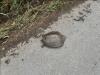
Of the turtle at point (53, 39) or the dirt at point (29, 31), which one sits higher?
the dirt at point (29, 31)

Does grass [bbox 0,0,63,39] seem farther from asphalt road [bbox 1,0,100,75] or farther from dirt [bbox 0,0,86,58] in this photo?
asphalt road [bbox 1,0,100,75]

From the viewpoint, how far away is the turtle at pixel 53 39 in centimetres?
228

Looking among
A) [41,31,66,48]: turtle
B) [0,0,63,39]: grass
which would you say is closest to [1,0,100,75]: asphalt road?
[41,31,66,48]: turtle

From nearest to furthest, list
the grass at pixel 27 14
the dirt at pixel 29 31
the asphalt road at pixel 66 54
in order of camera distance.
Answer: the asphalt road at pixel 66 54
the dirt at pixel 29 31
the grass at pixel 27 14

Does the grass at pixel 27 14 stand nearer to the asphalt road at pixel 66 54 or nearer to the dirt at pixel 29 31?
the dirt at pixel 29 31

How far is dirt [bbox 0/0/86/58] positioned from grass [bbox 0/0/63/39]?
41 mm

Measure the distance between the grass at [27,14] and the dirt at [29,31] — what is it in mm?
41

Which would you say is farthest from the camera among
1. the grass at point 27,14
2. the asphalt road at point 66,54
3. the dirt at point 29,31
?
Answer: the grass at point 27,14

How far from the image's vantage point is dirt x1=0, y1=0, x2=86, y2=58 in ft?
7.34

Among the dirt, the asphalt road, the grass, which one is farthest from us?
the grass

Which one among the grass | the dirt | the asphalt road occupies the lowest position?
the asphalt road

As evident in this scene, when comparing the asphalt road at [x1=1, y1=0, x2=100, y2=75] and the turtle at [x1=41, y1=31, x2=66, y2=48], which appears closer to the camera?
the asphalt road at [x1=1, y1=0, x2=100, y2=75]

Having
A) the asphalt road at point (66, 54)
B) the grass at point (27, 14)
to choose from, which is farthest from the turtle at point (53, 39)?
the grass at point (27, 14)

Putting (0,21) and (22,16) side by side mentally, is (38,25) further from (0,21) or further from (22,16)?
(0,21)
